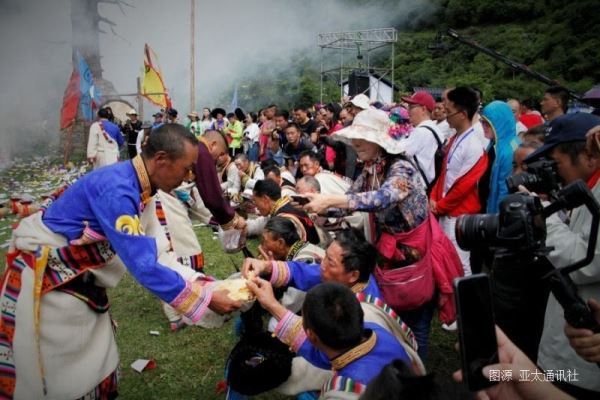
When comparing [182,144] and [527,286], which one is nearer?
[182,144]

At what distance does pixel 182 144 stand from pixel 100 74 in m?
20.6

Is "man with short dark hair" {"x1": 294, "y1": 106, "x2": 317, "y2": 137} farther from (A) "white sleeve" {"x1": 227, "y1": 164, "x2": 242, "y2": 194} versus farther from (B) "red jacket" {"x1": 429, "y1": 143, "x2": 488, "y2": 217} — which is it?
(B) "red jacket" {"x1": 429, "y1": 143, "x2": 488, "y2": 217}

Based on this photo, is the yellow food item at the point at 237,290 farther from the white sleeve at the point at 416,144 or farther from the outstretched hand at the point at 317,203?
the white sleeve at the point at 416,144

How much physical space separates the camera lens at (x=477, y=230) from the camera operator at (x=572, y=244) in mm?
576

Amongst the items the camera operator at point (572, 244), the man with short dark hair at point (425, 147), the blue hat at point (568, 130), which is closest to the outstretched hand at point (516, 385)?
the camera operator at point (572, 244)

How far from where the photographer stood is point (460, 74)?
28984mm

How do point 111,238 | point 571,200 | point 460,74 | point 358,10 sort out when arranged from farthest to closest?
point 358,10 < point 460,74 < point 111,238 < point 571,200

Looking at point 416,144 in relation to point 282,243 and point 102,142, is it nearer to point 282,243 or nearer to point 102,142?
point 282,243

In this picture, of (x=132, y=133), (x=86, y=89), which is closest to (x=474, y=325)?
(x=86, y=89)

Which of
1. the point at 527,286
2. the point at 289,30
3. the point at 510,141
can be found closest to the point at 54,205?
the point at 527,286

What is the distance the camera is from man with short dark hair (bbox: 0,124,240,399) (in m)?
2.23

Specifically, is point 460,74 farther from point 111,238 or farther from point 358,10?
point 111,238

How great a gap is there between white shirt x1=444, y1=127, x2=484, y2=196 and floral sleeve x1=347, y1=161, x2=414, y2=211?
5.11ft

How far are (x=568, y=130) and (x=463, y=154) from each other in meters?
2.00
